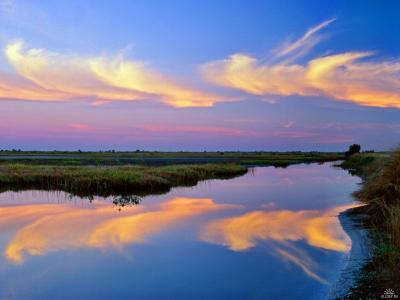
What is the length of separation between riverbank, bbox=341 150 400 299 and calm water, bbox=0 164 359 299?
3.15 feet

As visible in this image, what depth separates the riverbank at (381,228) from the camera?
30.8ft

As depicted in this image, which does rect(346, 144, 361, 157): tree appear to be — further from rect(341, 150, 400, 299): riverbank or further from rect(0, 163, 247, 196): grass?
rect(341, 150, 400, 299): riverbank

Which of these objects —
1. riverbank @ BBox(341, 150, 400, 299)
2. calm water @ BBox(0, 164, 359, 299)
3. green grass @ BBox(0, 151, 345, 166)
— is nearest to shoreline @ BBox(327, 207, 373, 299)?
riverbank @ BBox(341, 150, 400, 299)

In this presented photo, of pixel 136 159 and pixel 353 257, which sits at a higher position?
pixel 136 159

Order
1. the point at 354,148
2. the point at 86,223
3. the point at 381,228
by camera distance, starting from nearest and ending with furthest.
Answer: the point at 381,228
the point at 86,223
the point at 354,148

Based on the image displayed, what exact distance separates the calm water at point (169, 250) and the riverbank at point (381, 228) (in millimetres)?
961

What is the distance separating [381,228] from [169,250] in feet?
25.6

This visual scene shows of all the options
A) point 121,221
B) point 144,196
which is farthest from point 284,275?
point 144,196

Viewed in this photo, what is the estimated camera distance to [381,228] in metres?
15.2

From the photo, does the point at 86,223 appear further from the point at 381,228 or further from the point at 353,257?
the point at 381,228

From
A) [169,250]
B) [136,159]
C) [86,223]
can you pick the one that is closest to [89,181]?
[86,223]

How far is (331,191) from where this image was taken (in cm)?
3441

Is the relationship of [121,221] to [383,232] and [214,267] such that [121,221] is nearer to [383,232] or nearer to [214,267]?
[214,267]

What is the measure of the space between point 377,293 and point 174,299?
4538mm
